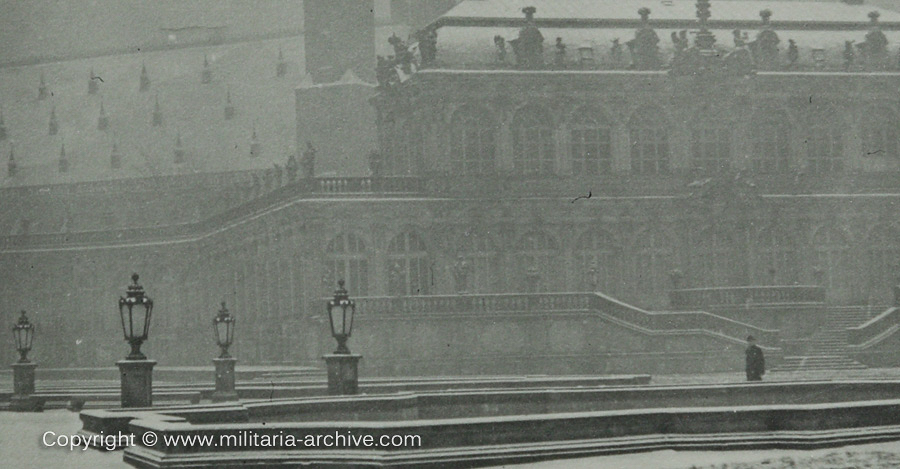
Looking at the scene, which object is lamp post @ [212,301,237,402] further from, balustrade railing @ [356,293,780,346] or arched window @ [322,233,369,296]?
arched window @ [322,233,369,296]

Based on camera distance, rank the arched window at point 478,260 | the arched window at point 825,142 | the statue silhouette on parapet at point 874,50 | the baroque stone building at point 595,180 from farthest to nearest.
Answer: the statue silhouette on parapet at point 874,50 < the arched window at point 825,142 < the arched window at point 478,260 < the baroque stone building at point 595,180

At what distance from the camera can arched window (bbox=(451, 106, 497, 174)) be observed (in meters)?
72.7

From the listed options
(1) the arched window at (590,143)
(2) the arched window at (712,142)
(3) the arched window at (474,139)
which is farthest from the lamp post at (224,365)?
(2) the arched window at (712,142)

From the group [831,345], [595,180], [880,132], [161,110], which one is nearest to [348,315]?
[831,345]

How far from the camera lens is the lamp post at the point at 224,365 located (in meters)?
41.1

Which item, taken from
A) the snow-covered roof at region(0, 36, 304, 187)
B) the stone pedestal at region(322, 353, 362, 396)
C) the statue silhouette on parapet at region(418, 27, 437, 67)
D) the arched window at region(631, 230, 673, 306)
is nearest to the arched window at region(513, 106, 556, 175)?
the statue silhouette on parapet at region(418, 27, 437, 67)

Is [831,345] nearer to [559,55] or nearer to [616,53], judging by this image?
[616,53]

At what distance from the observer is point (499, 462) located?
24.9m

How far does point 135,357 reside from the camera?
100ft

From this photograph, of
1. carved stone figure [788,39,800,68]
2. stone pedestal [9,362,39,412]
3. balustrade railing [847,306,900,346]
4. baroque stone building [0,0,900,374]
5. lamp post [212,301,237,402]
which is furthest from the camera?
carved stone figure [788,39,800,68]

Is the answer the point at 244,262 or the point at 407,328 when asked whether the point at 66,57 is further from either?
the point at 407,328

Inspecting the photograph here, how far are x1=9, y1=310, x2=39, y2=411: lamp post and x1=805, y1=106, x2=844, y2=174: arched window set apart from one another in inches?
1518

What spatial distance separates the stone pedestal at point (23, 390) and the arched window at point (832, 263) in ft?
122

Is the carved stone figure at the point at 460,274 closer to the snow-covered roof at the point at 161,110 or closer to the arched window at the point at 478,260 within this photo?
the arched window at the point at 478,260
